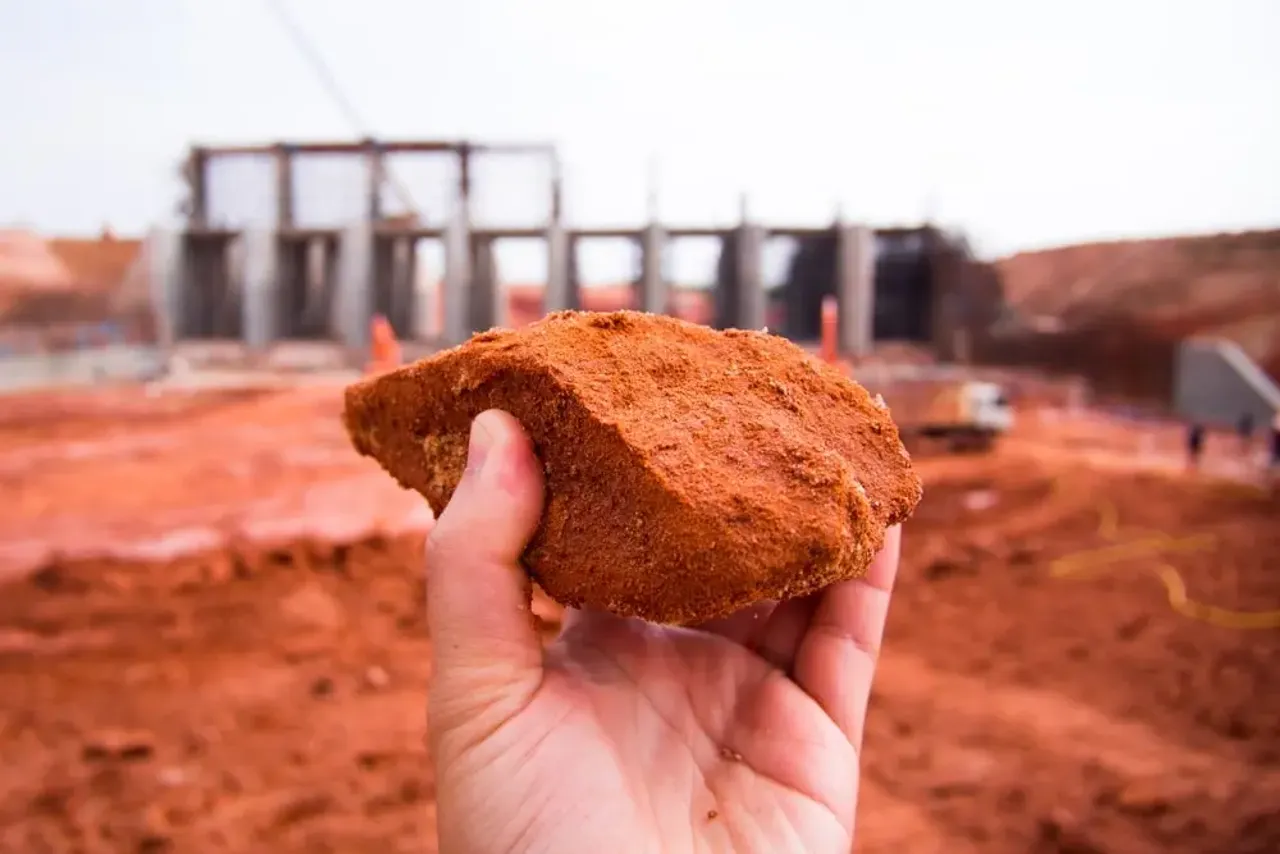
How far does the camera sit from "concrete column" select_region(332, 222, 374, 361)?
14016mm

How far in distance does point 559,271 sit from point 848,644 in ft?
26.1

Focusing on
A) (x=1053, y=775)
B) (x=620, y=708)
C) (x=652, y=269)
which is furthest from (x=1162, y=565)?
(x=652, y=269)

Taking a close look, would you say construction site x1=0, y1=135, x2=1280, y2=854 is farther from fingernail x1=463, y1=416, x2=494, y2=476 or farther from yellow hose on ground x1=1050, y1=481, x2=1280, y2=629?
fingernail x1=463, y1=416, x2=494, y2=476

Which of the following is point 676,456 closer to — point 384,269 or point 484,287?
point 484,287

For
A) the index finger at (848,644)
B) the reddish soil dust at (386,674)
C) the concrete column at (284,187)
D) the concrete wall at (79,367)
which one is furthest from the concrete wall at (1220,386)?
the concrete wall at (79,367)

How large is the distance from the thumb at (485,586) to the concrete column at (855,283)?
10.6 meters

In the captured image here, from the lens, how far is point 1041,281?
60.7ft

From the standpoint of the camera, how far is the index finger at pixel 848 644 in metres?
1.49

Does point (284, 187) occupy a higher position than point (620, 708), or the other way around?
point (284, 187)

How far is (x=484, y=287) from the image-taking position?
11797 mm

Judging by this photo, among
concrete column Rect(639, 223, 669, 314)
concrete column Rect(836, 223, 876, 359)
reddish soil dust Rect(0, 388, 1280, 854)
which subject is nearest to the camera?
reddish soil dust Rect(0, 388, 1280, 854)

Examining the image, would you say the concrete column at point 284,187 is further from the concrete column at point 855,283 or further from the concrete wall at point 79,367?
the concrete column at point 855,283

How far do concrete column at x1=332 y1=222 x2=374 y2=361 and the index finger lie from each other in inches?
526

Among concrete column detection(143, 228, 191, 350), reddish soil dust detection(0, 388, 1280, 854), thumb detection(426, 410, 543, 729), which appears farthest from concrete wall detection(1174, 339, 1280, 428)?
concrete column detection(143, 228, 191, 350)
